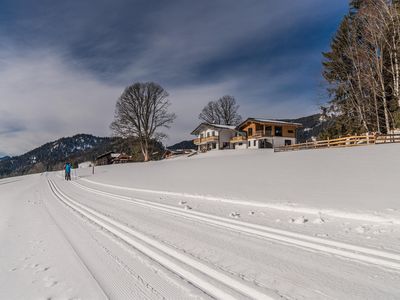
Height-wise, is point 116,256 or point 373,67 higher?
point 373,67

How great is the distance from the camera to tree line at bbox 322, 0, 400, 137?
22.4 m

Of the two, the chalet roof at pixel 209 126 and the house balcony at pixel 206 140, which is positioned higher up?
the chalet roof at pixel 209 126

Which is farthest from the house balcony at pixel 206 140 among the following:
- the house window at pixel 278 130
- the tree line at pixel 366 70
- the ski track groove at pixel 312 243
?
the ski track groove at pixel 312 243

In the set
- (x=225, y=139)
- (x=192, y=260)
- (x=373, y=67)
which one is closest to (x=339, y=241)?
(x=192, y=260)

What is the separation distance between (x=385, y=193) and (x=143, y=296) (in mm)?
7638

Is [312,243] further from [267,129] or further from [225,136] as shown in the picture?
[225,136]

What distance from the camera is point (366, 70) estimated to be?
2578 centimetres

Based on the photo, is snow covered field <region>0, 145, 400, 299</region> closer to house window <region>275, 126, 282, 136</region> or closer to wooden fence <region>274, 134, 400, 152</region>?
wooden fence <region>274, 134, 400, 152</region>

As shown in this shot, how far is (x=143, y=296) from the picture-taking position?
2.95 m

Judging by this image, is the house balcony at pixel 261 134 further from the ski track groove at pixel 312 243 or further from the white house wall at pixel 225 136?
the ski track groove at pixel 312 243

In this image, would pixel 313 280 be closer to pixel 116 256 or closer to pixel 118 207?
pixel 116 256

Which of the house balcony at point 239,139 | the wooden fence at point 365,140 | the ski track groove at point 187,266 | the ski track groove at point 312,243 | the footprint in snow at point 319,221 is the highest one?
the house balcony at point 239,139

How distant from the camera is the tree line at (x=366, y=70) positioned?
2239 cm

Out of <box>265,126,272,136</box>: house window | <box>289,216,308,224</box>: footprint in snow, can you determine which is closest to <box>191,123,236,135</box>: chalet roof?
<box>265,126,272,136</box>: house window
